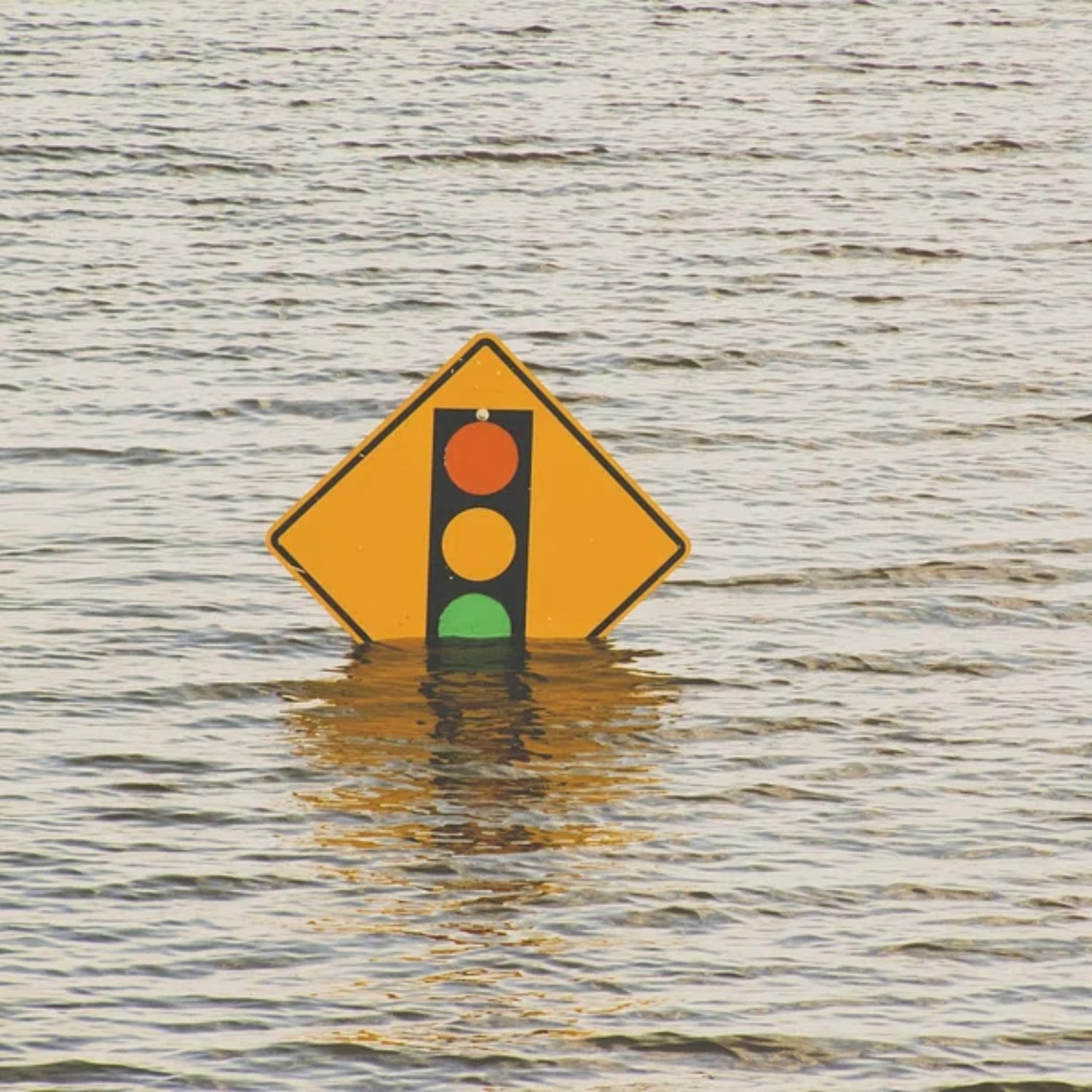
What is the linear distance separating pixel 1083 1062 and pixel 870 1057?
0.51 m

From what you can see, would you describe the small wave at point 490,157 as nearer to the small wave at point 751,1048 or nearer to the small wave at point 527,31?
the small wave at point 527,31

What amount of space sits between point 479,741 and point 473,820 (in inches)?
31.8

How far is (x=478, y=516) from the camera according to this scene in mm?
9875

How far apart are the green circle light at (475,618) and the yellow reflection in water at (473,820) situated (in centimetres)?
6

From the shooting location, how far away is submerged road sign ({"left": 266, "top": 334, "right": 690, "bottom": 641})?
9781 mm

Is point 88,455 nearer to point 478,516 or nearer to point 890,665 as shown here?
point 478,516

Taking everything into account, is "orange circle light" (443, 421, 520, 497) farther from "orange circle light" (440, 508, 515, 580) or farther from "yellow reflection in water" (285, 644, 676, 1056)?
"yellow reflection in water" (285, 644, 676, 1056)

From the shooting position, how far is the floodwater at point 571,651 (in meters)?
6.90

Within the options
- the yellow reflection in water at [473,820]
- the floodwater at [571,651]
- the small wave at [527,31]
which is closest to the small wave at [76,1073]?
the floodwater at [571,651]

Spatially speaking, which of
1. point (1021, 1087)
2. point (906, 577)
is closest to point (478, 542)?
point (906, 577)

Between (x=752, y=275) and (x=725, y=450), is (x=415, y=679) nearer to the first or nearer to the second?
(x=725, y=450)

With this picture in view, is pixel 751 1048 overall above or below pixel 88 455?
below

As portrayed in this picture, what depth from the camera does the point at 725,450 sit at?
43.9 ft

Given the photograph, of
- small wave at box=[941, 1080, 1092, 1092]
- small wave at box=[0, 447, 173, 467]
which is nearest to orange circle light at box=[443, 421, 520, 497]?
small wave at box=[0, 447, 173, 467]
